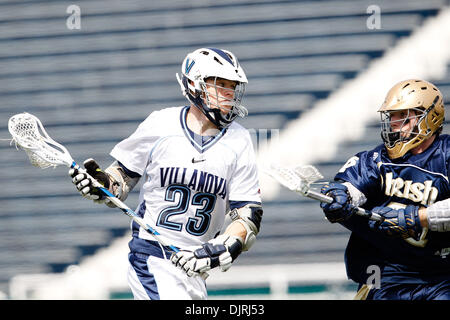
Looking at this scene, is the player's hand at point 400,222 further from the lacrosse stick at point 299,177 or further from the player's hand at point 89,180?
the player's hand at point 89,180

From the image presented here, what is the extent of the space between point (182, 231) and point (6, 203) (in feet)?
9.37

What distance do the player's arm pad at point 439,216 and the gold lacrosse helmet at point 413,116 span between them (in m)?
0.31

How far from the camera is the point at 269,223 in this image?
19.2ft

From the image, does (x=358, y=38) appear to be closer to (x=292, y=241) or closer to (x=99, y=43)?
(x=292, y=241)

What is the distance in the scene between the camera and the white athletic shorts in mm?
3594

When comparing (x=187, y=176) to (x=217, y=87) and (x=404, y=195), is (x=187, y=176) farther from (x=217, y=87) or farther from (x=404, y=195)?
(x=404, y=195)

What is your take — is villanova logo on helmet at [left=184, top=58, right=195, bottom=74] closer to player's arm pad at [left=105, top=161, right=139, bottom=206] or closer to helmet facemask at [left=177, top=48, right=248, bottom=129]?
helmet facemask at [left=177, top=48, right=248, bottom=129]

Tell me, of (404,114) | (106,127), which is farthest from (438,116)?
(106,127)

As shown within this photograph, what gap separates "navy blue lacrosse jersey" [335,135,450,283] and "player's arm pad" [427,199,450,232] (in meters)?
0.09

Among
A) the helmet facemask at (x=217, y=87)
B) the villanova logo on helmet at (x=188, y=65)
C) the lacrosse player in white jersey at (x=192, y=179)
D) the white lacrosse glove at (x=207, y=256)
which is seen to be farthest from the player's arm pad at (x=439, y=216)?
the villanova logo on helmet at (x=188, y=65)

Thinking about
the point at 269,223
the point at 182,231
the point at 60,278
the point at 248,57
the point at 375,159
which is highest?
the point at 248,57

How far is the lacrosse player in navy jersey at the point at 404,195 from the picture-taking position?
11.8ft

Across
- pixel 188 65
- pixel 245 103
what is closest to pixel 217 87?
pixel 188 65

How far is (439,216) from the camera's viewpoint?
3.52 metres
